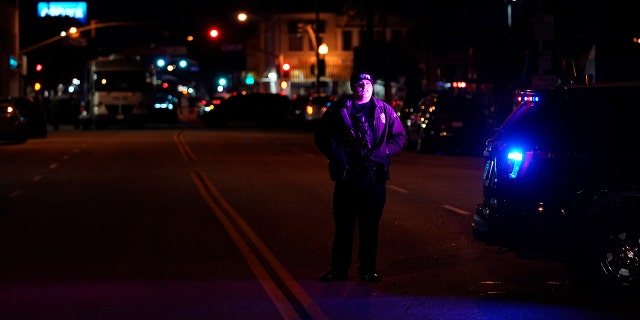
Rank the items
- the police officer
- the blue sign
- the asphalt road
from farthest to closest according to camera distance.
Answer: the blue sign → the police officer → the asphalt road

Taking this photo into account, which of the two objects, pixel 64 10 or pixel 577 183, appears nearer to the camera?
pixel 577 183

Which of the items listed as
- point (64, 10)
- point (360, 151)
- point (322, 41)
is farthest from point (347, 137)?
point (64, 10)

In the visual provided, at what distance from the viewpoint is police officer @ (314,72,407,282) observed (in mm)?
9945

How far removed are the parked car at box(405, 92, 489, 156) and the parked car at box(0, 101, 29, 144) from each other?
14.4m

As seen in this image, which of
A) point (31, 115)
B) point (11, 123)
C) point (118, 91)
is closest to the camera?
point (11, 123)

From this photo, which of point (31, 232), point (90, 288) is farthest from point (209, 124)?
point (90, 288)

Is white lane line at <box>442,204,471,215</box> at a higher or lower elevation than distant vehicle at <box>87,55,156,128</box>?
lower

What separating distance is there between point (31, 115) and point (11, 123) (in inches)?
158

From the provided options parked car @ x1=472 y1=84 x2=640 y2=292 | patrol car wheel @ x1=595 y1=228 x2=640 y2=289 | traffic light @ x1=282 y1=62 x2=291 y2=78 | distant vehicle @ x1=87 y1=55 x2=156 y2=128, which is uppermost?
traffic light @ x1=282 y1=62 x2=291 y2=78

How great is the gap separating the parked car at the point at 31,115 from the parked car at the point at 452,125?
595 inches

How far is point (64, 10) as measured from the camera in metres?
120

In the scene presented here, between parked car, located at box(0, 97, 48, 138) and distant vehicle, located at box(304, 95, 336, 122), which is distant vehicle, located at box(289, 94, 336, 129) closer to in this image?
distant vehicle, located at box(304, 95, 336, 122)

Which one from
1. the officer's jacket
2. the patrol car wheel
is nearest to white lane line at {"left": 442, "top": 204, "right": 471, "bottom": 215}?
the officer's jacket

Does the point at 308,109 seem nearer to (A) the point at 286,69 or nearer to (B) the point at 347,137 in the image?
(A) the point at 286,69
